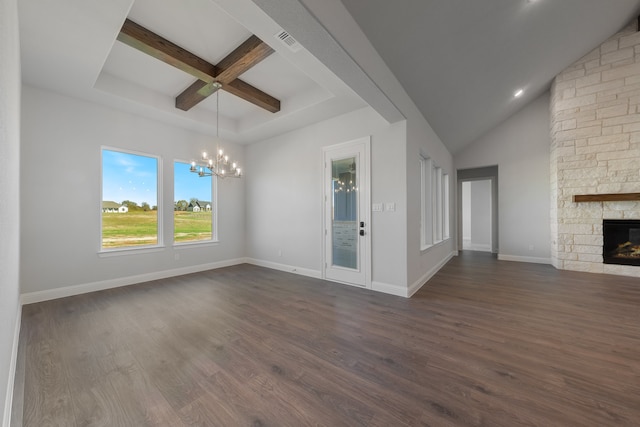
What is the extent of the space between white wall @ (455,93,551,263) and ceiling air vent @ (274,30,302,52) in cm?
628

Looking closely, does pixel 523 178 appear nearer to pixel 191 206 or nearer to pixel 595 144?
pixel 595 144

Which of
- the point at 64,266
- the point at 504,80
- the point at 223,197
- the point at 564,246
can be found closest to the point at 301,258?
the point at 223,197

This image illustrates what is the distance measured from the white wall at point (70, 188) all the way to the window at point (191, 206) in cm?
28

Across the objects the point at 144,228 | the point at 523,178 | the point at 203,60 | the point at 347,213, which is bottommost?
the point at 144,228

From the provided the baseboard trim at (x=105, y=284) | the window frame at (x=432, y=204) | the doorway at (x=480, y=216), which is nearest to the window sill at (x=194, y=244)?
the baseboard trim at (x=105, y=284)

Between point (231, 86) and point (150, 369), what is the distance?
357cm

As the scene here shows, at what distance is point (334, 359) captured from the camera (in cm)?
201

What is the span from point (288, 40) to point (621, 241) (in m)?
6.93

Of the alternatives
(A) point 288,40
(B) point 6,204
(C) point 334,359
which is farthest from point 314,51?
(C) point 334,359

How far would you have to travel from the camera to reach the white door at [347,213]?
154 inches

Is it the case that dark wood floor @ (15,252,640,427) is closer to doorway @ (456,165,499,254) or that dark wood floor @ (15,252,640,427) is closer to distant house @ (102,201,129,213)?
distant house @ (102,201,129,213)

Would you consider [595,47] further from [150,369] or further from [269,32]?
[150,369]

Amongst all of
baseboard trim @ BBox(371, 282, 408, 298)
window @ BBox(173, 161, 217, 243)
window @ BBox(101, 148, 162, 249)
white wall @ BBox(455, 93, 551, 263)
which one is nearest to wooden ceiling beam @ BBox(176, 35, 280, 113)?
window @ BBox(101, 148, 162, 249)

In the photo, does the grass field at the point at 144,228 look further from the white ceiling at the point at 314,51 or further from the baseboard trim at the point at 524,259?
the baseboard trim at the point at 524,259
